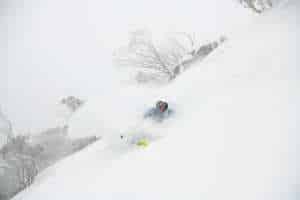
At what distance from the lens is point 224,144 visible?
182cm

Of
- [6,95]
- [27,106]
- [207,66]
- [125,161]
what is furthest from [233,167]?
[6,95]

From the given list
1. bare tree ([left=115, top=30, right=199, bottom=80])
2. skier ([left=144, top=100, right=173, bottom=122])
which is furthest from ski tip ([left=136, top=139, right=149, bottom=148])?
bare tree ([left=115, top=30, right=199, bottom=80])

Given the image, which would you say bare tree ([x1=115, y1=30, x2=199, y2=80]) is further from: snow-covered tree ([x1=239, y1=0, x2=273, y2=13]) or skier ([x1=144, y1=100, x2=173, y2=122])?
skier ([x1=144, y1=100, x2=173, y2=122])

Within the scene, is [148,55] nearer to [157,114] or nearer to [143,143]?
[157,114]

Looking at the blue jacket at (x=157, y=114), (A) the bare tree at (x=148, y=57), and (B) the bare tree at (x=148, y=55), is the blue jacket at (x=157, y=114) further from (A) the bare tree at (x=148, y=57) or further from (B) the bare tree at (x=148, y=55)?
(B) the bare tree at (x=148, y=55)

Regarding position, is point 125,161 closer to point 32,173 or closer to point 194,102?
point 194,102

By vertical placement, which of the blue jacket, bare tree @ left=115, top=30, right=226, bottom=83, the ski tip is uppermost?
bare tree @ left=115, top=30, right=226, bottom=83

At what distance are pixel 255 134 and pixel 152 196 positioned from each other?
846 millimetres

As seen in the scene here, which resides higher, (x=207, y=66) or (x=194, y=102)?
(x=207, y=66)

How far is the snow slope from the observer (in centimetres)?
152

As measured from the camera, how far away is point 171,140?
2.20 m

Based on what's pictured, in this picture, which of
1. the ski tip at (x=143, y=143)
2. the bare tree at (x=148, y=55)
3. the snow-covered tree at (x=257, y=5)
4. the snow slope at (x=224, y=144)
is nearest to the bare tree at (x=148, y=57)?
the bare tree at (x=148, y=55)

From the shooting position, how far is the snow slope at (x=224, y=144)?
1522 mm

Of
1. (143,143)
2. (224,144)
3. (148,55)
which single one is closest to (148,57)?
(148,55)
